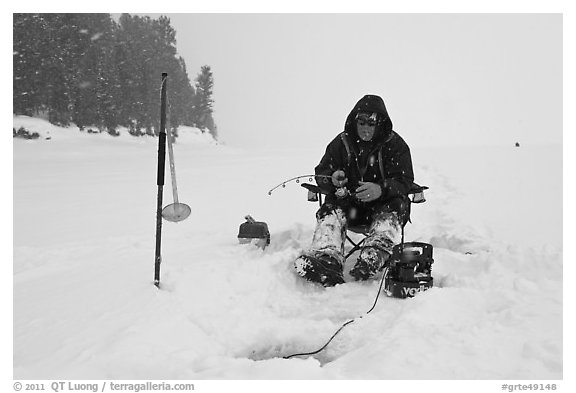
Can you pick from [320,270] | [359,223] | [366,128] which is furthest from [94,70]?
[320,270]

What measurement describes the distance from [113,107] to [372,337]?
3482 cm

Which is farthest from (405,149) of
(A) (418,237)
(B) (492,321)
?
(B) (492,321)

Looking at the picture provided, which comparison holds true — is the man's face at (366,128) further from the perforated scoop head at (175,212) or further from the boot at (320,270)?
the perforated scoop head at (175,212)

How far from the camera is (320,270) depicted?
11.3ft

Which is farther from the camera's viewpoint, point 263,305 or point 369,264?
point 369,264

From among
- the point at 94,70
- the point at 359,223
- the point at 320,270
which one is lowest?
the point at 320,270

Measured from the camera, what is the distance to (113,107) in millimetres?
32844

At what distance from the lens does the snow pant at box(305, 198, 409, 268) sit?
3.67 meters

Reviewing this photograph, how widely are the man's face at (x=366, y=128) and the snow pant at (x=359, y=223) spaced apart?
809mm

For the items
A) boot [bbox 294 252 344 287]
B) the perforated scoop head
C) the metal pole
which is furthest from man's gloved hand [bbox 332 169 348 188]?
the metal pole

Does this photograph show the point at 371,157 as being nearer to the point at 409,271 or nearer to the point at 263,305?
the point at 409,271

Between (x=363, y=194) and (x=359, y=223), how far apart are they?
48 centimetres

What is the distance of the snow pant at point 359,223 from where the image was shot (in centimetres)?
367
